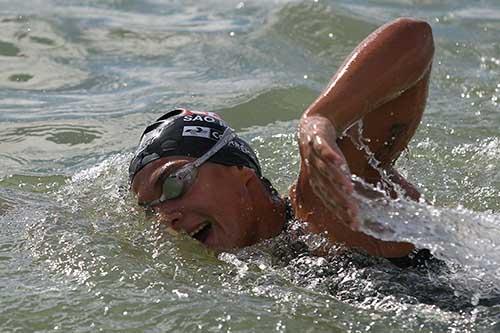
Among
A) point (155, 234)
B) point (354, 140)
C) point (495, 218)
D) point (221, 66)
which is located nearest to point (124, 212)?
point (155, 234)

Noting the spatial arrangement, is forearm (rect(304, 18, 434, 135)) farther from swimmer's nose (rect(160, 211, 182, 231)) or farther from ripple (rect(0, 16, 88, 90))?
ripple (rect(0, 16, 88, 90))

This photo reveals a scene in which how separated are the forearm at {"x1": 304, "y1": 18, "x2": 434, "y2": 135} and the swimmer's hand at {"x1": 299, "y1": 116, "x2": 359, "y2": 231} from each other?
38 centimetres

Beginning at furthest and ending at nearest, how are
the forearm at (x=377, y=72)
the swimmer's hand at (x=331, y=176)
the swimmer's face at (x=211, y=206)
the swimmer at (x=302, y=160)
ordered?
1. the swimmer's face at (x=211, y=206)
2. the swimmer at (x=302, y=160)
3. the forearm at (x=377, y=72)
4. the swimmer's hand at (x=331, y=176)

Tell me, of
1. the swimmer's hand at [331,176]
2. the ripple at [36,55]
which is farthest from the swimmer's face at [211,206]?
the ripple at [36,55]

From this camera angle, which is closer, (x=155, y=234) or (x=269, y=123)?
(x=155, y=234)

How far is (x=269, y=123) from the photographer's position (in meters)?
7.32

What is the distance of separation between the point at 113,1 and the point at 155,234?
6.30 m

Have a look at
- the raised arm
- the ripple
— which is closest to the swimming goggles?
the raised arm

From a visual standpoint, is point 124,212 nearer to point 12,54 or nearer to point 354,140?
Result: point 354,140

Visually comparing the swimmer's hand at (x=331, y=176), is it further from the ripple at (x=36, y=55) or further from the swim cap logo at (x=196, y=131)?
the ripple at (x=36, y=55)

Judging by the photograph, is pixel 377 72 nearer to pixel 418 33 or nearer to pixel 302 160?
pixel 418 33

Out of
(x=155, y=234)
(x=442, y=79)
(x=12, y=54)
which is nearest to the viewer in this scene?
(x=155, y=234)

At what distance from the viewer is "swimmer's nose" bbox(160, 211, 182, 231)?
4.49m

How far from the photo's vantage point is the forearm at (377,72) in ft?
13.5
